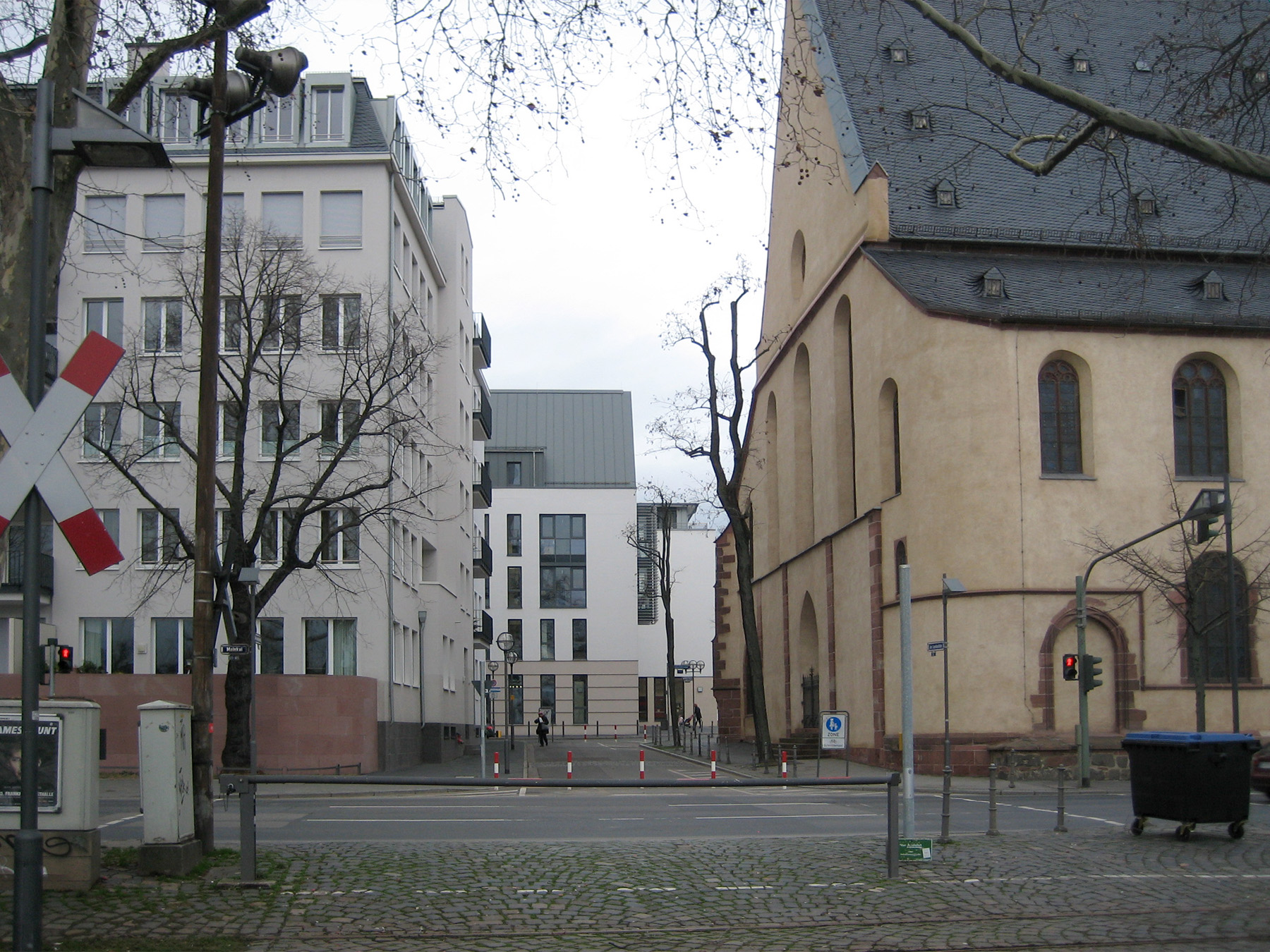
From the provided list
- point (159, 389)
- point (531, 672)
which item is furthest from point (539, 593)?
point (159, 389)

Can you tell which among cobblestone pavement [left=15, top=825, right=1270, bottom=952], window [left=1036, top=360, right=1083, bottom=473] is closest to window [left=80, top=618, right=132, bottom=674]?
window [left=1036, top=360, right=1083, bottom=473]

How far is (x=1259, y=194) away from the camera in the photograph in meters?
38.7

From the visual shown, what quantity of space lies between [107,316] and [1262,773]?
97.3 feet

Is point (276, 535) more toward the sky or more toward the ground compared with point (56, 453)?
more toward the sky

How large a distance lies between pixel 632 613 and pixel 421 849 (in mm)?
67414

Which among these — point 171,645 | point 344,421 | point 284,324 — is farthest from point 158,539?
point 284,324

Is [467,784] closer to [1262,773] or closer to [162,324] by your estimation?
[1262,773]

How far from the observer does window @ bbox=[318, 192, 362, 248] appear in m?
36.9

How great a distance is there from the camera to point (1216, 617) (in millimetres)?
31719

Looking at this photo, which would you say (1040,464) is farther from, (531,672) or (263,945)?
(531,672)

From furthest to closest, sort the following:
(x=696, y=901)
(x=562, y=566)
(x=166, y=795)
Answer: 1. (x=562, y=566)
2. (x=166, y=795)
3. (x=696, y=901)

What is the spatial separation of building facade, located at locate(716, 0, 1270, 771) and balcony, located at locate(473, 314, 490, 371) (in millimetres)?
18215

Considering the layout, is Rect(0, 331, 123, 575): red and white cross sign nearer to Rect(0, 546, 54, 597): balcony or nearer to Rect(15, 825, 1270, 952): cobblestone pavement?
Rect(15, 825, 1270, 952): cobblestone pavement

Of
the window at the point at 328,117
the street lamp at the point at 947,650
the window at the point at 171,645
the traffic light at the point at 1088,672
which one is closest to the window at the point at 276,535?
the window at the point at 171,645
